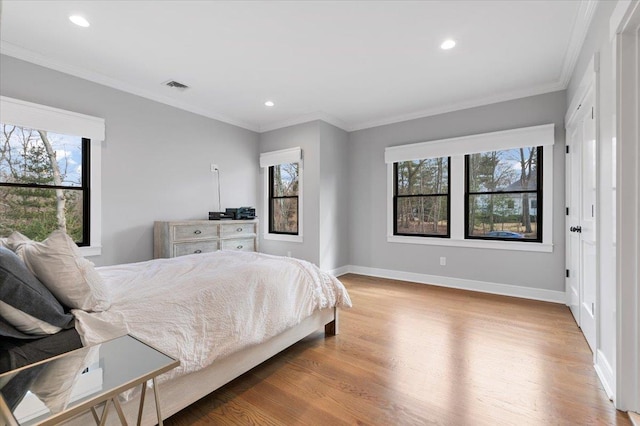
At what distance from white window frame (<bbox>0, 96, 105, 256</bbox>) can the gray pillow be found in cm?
213

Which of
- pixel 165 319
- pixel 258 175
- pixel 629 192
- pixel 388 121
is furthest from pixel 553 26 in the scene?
pixel 258 175

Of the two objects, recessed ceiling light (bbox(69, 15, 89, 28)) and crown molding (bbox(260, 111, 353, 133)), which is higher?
recessed ceiling light (bbox(69, 15, 89, 28))

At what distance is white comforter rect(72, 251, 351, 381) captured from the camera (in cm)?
→ 137

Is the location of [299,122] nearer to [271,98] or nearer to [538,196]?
[271,98]

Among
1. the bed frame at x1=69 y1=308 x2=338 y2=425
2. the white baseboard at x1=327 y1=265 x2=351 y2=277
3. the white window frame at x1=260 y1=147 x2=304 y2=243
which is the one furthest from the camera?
the white baseboard at x1=327 y1=265 x2=351 y2=277

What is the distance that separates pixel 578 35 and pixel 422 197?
247cm

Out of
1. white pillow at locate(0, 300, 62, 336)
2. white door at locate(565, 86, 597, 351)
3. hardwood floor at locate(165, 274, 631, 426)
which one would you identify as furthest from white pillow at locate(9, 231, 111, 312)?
white door at locate(565, 86, 597, 351)

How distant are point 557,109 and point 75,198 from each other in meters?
5.58

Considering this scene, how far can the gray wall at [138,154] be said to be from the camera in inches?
114

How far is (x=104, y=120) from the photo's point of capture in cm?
323

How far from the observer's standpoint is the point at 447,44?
264 centimetres

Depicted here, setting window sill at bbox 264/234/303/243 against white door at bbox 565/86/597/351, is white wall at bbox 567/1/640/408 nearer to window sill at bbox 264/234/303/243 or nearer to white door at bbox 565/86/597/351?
white door at bbox 565/86/597/351

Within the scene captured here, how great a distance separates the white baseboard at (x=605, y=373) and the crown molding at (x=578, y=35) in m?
2.44

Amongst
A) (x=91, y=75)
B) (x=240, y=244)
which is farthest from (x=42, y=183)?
(x=240, y=244)
